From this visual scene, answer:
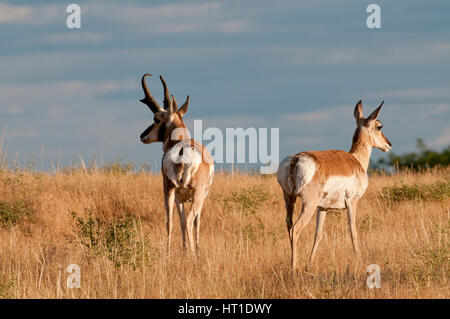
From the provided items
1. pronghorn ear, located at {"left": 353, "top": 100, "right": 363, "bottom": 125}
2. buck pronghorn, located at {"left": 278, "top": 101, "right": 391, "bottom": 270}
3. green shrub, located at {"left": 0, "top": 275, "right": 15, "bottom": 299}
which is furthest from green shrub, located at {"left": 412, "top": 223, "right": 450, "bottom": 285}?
green shrub, located at {"left": 0, "top": 275, "right": 15, "bottom": 299}

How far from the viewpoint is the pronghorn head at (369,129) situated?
11.1 m

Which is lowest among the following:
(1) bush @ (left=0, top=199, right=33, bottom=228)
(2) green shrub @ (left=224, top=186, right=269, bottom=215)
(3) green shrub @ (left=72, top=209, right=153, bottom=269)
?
(3) green shrub @ (left=72, top=209, right=153, bottom=269)

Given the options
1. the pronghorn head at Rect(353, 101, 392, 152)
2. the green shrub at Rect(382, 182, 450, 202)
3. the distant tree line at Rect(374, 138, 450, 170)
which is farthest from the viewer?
the distant tree line at Rect(374, 138, 450, 170)

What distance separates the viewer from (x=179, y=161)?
10.1 metres

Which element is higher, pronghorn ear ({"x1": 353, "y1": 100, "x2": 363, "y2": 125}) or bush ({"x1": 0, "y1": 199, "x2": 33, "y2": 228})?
pronghorn ear ({"x1": 353, "y1": 100, "x2": 363, "y2": 125})

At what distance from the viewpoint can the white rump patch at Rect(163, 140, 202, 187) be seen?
1013 cm

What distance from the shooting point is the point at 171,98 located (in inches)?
413

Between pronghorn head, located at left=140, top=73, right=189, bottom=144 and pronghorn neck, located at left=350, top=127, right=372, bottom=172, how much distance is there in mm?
2891

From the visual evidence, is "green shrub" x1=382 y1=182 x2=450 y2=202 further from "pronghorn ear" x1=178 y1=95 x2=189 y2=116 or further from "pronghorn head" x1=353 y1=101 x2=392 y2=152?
"pronghorn ear" x1=178 y1=95 x2=189 y2=116

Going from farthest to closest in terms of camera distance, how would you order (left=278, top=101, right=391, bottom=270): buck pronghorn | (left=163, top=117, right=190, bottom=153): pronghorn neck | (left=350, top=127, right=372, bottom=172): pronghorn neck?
(left=350, top=127, right=372, bottom=172): pronghorn neck, (left=163, top=117, right=190, bottom=153): pronghorn neck, (left=278, top=101, right=391, bottom=270): buck pronghorn

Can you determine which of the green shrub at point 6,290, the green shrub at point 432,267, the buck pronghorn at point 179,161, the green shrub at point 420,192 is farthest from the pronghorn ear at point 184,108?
the green shrub at point 420,192

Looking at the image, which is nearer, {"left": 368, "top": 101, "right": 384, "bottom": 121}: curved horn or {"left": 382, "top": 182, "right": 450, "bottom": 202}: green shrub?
{"left": 368, "top": 101, "right": 384, "bottom": 121}: curved horn

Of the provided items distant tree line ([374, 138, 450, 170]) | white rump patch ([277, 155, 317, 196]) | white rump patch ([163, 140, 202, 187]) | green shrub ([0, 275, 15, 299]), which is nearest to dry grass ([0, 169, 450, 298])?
green shrub ([0, 275, 15, 299])

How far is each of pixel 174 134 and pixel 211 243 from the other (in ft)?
8.41
